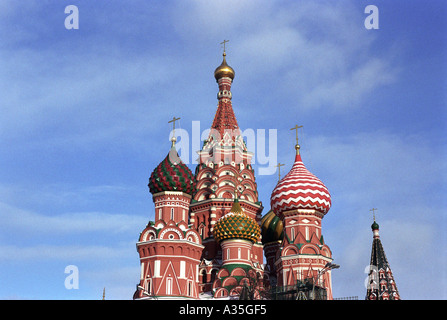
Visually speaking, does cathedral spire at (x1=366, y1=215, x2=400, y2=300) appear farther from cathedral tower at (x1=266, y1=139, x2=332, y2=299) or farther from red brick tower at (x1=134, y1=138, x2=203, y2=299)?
red brick tower at (x1=134, y1=138, x2=203, y2=299)

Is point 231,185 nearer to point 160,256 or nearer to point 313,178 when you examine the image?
point 313,178

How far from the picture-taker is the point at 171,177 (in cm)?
3406

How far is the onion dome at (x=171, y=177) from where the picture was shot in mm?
34094

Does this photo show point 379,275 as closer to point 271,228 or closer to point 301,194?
point 271,228

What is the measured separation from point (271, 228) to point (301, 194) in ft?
21.6

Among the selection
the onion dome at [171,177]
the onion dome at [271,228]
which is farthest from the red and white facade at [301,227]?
the onion dome at [171,177]

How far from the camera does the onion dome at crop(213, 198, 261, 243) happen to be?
33625mm

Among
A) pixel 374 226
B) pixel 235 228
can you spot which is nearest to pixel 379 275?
pixel 374 226

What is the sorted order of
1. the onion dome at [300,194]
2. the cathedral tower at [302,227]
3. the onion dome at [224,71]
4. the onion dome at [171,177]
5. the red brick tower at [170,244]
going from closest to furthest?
the red brick tower at [170,244] → the cathedral tower at [302,227] → the onion dome at [171,177] → the onion dome at [300,194] → the onion dome at [224,71]

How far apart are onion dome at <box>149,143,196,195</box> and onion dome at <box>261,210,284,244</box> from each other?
8.13m

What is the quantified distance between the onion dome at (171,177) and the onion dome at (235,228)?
110 inches

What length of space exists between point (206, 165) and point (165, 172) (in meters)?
5.84

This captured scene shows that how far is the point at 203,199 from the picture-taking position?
3875 cm

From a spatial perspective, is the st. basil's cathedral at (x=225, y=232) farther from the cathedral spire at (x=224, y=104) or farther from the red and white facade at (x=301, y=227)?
the cathedral spire at (x=224, y=104)
